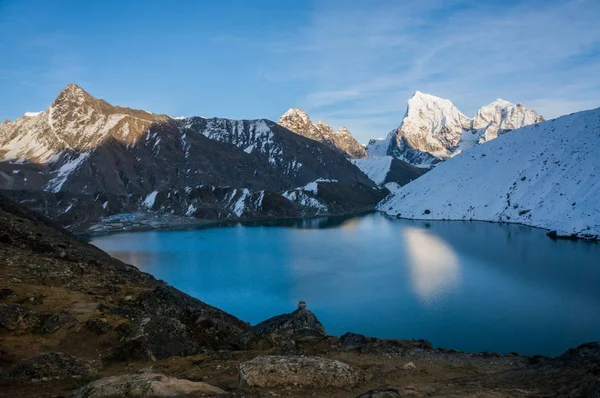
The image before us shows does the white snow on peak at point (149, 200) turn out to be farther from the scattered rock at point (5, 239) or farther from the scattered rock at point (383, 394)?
the scattered rock at point (383, 394)

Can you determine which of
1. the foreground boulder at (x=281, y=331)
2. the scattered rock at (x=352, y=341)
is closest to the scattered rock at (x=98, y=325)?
the foreground boulder at (x=281, y=331)

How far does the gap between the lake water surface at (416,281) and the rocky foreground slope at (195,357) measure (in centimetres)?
2218

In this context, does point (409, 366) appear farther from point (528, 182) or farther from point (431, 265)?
point (528, 182)

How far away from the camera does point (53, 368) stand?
11.5m

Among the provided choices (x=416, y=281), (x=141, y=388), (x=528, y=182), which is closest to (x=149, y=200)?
(x=528, y=182)

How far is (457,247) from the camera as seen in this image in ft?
278

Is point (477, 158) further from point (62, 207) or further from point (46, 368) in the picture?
point (46, 368)

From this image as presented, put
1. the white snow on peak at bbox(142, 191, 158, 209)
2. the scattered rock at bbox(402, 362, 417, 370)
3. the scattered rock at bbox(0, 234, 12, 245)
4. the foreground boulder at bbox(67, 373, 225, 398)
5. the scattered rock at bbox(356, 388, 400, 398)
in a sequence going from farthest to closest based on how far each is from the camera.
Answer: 1. the white snow on peak at bbox(142, 191, 158, 209)
2. the scattered rock at bbox(0, 234, 12, 245)
3. the scattered rock at bbox(402, 362, 417, 370)
4. the foreground boulder at bbox(67, 373, 225, 398)
5. the scattered rock at bbox(356, 388, 400, 398)

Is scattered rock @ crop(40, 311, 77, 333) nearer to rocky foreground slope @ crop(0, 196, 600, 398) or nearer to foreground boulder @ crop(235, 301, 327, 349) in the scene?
rocky foreground slope @ crop(0, 196, 600, 398)

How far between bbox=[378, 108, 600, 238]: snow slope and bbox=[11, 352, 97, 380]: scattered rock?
9825cm

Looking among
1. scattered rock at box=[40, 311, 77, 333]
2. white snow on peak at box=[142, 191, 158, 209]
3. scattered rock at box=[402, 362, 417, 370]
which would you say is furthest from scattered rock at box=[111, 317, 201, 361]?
white snow on peak at box=[142, 191, 158, 209]

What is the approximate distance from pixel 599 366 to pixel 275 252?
264ft

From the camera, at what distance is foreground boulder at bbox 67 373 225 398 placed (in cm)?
879

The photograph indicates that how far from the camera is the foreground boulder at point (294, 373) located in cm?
945
